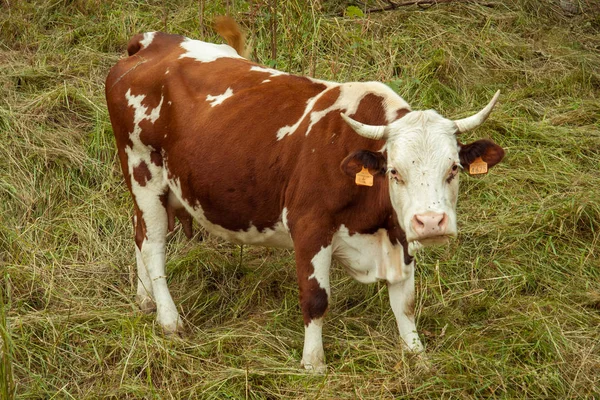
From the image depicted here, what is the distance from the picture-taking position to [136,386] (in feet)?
17.0

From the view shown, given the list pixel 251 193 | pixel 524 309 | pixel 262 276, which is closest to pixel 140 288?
pixel 262 276

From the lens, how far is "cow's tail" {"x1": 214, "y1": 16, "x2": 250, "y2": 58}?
729cm

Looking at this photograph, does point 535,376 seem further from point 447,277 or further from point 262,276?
point 262,276

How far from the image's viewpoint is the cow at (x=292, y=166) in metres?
5.01

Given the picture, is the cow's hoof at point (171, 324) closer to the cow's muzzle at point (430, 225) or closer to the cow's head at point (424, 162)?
the cow's head at point (424, 162)

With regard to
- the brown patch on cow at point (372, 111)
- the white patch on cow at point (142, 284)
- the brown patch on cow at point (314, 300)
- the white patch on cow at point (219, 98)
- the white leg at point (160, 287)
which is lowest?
the white patch on cow at point (142, 284)

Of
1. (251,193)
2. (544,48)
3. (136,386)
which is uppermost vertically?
(251,193)


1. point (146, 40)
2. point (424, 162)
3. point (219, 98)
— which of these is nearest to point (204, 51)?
point (146, 40)

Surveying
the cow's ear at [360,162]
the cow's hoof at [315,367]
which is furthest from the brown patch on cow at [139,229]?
the cow's ear at [360,162]

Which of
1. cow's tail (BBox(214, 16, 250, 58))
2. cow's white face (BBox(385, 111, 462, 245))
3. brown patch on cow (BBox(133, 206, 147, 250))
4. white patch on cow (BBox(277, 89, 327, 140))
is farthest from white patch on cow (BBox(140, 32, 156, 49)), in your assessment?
cow's white face (BBox(385, 111, 462, 245))

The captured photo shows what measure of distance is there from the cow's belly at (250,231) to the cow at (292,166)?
1 cm

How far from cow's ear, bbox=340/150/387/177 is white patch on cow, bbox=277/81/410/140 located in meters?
0.36

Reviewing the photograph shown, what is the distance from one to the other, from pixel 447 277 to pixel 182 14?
15.1 ft

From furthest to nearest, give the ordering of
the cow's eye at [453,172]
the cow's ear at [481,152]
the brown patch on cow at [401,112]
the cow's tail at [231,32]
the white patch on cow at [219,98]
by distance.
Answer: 1. the cow's tail at [231,32]
2. the white patch on cow at [219,98]
3. the brown patch on cow at [401,112]
4. the cow's ear at [481,152]
5. the cow's eye at [453,172]
